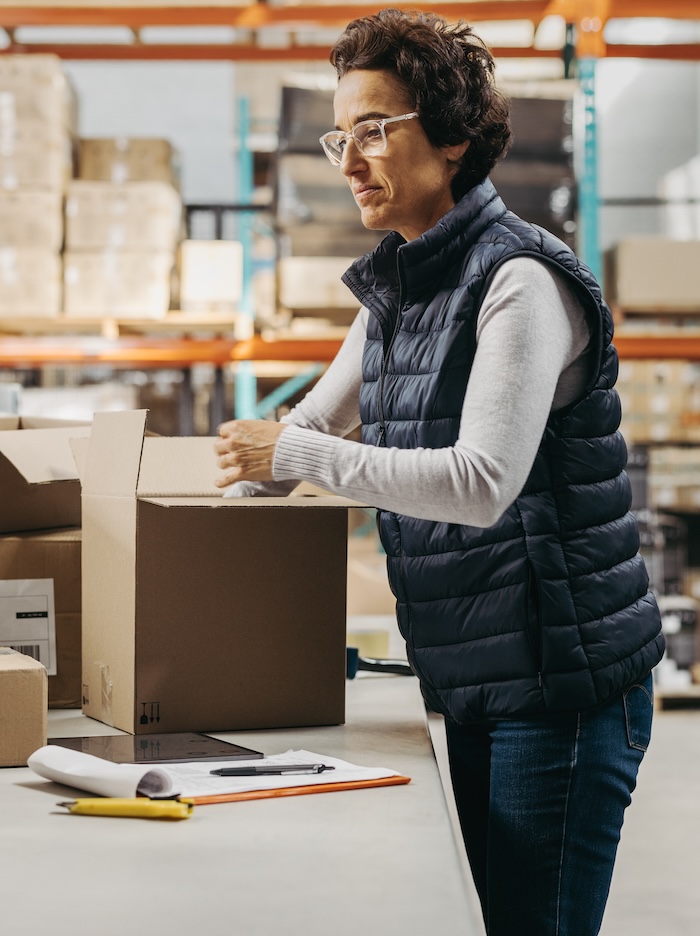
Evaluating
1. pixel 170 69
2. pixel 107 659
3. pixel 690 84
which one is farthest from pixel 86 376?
pixel 690 84

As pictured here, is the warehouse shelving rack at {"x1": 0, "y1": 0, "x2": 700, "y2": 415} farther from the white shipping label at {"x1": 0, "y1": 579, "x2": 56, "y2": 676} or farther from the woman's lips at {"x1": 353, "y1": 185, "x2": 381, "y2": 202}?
the woman's lips at {"x1": 353, "y1": 185, "x2": 381, "y2": 202}

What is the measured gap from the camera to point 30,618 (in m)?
1.48

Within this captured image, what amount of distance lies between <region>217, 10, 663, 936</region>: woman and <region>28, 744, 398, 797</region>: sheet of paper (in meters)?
0.16

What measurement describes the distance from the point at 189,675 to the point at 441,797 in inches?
14.8

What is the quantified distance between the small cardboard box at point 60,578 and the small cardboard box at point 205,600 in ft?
0.25

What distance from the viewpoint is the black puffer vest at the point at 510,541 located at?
45.4 inches

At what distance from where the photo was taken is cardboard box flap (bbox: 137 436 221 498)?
1346mm

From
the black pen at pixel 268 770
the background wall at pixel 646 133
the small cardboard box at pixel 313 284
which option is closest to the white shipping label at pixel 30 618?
the black pen at pixel 268 770

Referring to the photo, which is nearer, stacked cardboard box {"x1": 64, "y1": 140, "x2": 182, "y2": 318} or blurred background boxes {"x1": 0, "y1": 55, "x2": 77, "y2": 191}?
blurred background boxes {"x1": 0, "y1": 55, "x2": 77, "y2": 191}

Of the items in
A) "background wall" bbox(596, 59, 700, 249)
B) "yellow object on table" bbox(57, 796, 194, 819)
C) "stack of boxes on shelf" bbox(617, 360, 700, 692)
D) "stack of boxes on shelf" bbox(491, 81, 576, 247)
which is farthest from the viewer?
"background wall" bbox(596, 59, 700, 249)

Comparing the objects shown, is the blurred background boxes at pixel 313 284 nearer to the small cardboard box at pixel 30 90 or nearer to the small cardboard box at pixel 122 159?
the small cardboard box at pixel 122 159

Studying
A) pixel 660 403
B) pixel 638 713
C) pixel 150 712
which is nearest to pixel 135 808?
pixel 150 712

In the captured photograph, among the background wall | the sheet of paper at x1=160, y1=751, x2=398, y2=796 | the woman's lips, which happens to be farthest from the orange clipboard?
the background wall

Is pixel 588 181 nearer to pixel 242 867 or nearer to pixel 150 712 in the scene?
pixel 150 712
